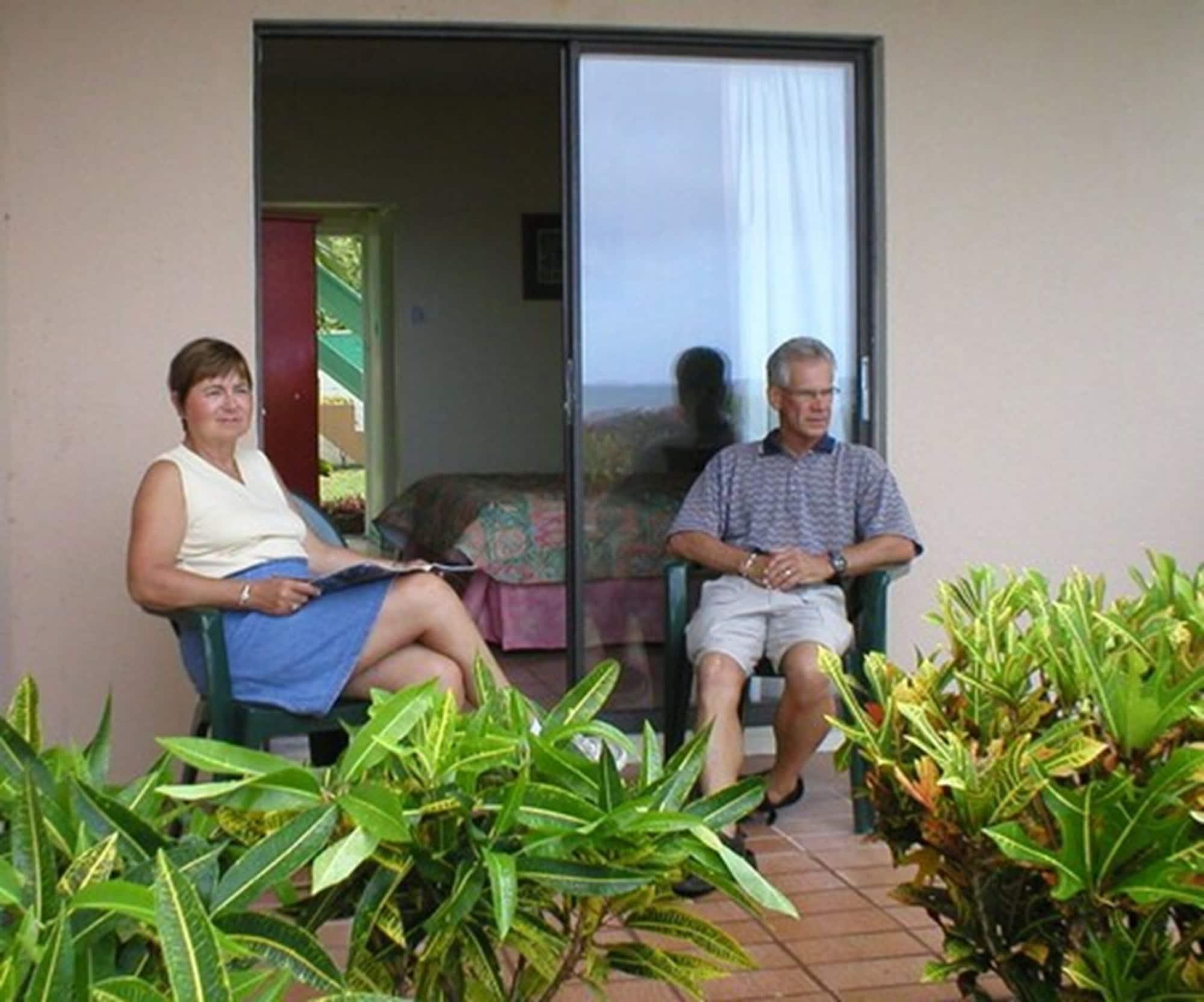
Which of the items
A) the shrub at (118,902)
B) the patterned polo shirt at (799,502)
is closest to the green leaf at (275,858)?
the shrub at (118,902)

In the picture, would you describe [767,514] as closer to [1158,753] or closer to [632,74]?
[632,74]

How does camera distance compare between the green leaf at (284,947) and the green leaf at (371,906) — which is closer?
the green leaf at (284,947)

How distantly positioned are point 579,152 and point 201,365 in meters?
1.28

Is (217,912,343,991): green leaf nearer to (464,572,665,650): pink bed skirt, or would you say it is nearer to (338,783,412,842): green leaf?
(338,783,412,842): green leaf

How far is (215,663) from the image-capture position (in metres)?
3.30

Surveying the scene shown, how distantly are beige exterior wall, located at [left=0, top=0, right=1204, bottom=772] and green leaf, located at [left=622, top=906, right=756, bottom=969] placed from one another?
2821 millimetres

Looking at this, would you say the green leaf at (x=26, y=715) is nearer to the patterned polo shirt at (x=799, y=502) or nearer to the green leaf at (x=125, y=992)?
the green leaf at (x=125, y=992)

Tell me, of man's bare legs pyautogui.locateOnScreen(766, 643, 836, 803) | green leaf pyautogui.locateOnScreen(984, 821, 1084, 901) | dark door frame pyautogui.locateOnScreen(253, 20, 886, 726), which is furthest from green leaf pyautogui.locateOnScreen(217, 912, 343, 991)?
dark door frame pyautogui.locateOnScreen(253, 20, 886, 726)

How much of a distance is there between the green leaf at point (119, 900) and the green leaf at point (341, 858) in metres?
0.15

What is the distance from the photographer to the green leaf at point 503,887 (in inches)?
49.1

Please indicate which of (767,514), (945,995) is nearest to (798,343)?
(767,514)

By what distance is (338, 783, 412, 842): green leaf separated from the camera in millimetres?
1268

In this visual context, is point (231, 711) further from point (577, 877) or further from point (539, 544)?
point (539, 544)

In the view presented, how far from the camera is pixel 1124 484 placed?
4.59 meters
